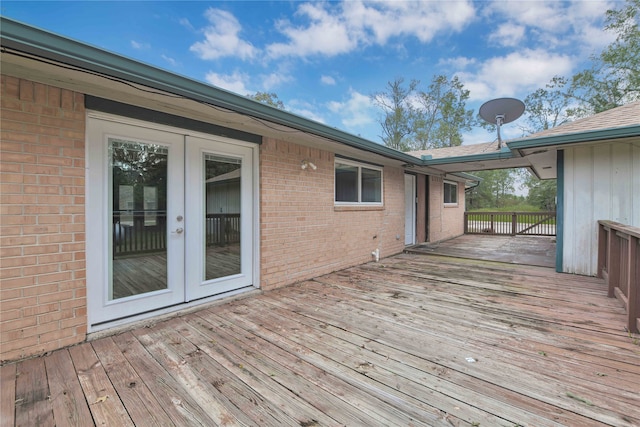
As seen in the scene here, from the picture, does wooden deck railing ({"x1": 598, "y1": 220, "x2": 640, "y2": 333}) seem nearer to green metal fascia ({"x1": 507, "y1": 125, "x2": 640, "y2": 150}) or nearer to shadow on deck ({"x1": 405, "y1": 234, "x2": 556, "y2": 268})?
shadow on deck ({"x1": 405, "y1": 234, "x2": 556, "y2": 268})

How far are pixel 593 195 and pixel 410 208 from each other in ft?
13.3

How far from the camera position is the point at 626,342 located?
2.33 meters

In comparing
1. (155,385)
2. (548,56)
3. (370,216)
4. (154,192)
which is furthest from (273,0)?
(548,56)

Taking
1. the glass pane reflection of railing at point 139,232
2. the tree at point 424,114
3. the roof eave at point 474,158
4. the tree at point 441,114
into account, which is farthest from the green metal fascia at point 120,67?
the tree at point 441,114

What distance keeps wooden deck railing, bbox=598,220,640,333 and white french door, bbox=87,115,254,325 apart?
4.16 m

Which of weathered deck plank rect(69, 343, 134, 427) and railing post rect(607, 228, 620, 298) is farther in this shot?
railing post rect(607, 228, 620, 298)

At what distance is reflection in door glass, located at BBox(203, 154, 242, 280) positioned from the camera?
3.37m

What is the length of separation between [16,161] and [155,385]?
1.99 meters

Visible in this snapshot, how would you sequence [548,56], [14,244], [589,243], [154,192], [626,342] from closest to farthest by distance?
1. [14,244]
2. [626,342]
3. [154,192]
4. [589,243]
5. [548,56]

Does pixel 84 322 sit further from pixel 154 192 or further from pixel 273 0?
pixel 273 0

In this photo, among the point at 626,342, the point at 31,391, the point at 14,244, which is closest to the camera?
the point at 31,391

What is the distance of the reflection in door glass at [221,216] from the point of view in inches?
132

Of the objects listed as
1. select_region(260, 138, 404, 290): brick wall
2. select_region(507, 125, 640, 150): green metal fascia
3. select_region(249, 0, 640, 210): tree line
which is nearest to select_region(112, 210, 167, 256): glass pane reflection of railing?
select_region(260, 138, 404, 290): brick wall

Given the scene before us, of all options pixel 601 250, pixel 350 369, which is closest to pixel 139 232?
pixel 350 369
